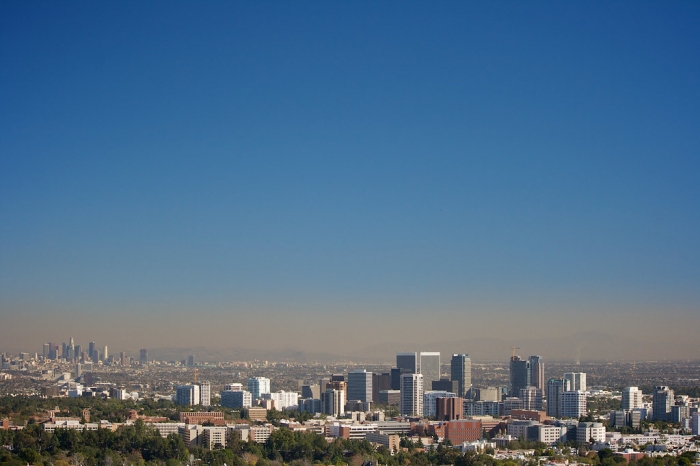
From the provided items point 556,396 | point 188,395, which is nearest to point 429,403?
point 556,396

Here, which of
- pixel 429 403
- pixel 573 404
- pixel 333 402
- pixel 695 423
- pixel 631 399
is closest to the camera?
pixel 695 423

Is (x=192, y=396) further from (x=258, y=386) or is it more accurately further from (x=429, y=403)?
(x=429, y=403)

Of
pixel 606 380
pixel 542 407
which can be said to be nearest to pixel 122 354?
pixel 606 380

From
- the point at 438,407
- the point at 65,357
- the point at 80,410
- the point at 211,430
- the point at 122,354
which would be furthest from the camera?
the point at 122,354

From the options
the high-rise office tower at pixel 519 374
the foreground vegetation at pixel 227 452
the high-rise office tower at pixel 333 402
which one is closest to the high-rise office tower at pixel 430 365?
the high-rise office tower at pixel 519 374

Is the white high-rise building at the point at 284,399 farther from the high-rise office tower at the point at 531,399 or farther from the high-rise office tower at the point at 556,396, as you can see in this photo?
the high-rise office tower at the point at 556,396

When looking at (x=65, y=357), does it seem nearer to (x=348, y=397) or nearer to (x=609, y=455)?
(x=348, y=397)

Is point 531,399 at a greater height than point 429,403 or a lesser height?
greater
